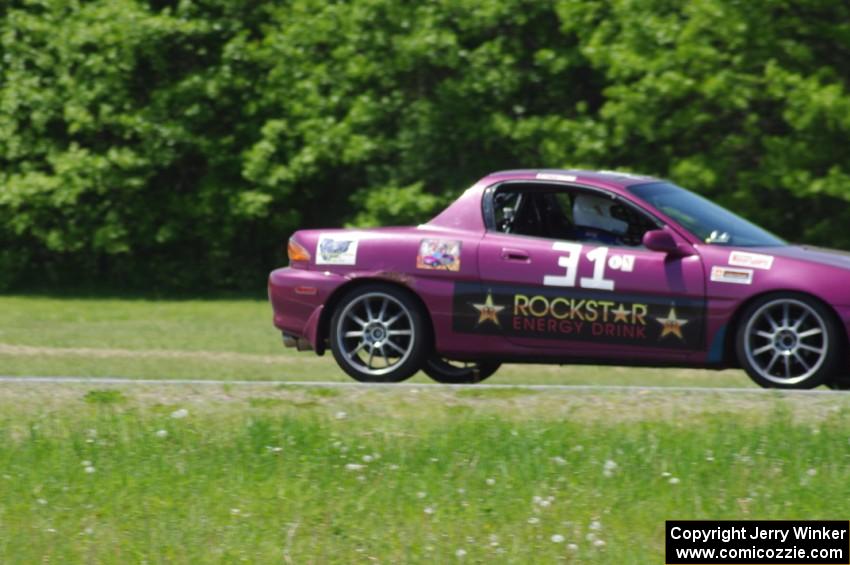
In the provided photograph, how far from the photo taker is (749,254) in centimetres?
1037

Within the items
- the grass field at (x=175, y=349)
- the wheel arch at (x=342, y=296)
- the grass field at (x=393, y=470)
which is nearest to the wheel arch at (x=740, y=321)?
the grass field at (x=393, y=470)

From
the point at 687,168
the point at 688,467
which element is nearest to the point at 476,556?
the point at 688,467

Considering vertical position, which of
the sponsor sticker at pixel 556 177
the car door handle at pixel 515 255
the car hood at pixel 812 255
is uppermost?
the sponsor sticker at pixel 556 177

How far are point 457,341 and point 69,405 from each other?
2.76 metres

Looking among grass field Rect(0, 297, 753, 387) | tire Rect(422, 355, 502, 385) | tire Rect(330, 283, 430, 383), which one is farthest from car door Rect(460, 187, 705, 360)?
grass field Rect(0, 297, 753, 387)

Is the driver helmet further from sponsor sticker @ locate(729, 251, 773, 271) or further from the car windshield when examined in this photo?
sponsor sticker @ locate(729, 251, 773, 271)

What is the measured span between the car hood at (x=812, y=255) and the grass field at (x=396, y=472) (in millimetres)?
1133

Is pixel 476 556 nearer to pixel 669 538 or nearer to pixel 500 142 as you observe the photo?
pixel 669 538

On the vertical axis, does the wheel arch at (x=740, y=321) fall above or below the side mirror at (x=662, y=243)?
below

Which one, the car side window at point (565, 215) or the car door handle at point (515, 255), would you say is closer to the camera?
the car door handle at point (515, 255)

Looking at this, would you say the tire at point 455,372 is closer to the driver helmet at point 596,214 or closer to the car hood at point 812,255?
the driver helmet at point 596,214

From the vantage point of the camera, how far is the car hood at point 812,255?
10250mm

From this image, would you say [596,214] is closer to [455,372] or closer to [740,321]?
[740,321]

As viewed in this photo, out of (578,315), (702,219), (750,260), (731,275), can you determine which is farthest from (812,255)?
(578,315)
